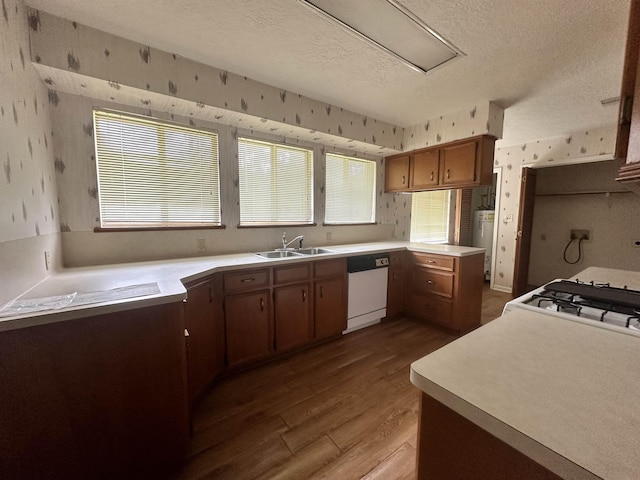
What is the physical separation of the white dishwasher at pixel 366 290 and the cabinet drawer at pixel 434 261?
1.36 ft

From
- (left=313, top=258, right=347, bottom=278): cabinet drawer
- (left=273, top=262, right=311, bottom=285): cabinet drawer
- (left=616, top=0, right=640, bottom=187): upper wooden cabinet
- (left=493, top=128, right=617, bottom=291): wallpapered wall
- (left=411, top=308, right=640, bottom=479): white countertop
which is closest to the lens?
(left=411, top=308, right=640, bottom=479): white countertop

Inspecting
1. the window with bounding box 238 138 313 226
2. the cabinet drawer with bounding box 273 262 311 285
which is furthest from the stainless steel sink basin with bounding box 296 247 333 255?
the cabinet drawer with bounding box 273 262 311 285

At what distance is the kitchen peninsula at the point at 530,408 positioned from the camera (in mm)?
438

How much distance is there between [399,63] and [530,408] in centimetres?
219

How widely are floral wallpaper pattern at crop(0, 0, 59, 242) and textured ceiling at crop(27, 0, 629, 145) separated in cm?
34

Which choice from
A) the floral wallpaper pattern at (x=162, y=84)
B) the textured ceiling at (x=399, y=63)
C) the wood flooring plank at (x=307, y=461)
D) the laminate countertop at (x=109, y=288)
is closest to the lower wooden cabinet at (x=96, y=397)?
the laminate countertop at (x=109, y=288)

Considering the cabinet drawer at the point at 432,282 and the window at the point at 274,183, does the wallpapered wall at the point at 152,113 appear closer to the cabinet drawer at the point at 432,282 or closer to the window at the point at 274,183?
the window at the point at 274,183

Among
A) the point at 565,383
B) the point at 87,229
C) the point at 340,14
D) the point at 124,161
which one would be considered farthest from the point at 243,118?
the point at 565,383

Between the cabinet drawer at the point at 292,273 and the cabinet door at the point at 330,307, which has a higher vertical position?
the cabinet drawer at the point at 292,273

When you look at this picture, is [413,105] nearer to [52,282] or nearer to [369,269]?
[369,269]

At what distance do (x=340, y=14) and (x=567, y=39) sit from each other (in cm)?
145

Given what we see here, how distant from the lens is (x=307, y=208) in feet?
9.95

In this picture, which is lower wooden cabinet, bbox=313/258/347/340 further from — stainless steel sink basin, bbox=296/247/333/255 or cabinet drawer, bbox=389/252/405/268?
cabinet drawer, bbox=389/252/405/268

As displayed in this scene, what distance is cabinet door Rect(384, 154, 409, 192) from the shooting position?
3420mm
